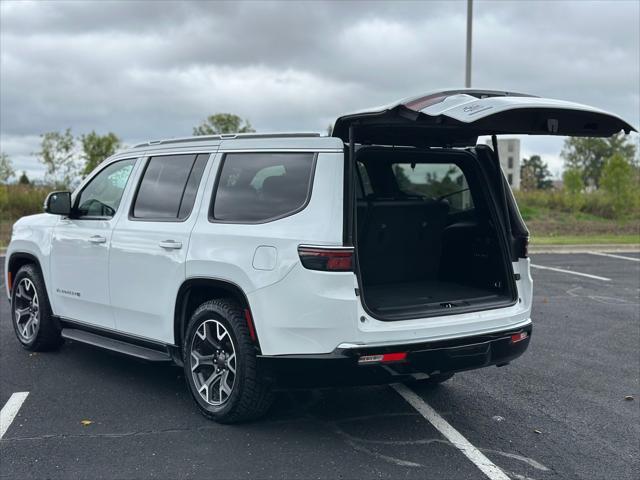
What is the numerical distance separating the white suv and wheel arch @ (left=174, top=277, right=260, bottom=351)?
1 centimetres

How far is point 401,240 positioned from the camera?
17.4ft

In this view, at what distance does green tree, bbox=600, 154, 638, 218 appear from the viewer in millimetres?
23766

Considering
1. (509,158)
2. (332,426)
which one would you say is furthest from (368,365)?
(509,158)

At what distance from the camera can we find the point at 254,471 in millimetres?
3912

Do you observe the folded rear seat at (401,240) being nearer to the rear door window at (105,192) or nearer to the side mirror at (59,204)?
the rear door window at (105,192)

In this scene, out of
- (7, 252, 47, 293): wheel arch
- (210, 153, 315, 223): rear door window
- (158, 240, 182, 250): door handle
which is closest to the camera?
(210, 153, 315, 223): rear door window

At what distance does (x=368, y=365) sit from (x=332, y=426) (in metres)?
0.83

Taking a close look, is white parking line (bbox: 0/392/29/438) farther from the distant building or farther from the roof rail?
the distant building

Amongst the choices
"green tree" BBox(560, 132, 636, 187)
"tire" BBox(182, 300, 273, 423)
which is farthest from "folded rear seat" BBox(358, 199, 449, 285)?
"green tree" BBox(560, 132, 636, 187)

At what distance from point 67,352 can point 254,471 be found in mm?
3427

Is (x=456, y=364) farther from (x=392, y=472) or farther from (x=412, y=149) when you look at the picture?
(x=412, y=149)

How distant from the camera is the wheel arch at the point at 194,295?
447 centimetres

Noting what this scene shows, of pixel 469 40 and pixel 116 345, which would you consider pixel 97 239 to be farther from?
Answer: pixel 469 40

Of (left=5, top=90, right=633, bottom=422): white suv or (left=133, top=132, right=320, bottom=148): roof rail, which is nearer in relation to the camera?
(left=5, top=90, right=633, bottom=422): white suv
